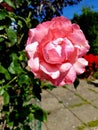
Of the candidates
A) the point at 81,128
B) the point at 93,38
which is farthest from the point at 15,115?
the point at 93,38

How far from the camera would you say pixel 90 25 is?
467 inches

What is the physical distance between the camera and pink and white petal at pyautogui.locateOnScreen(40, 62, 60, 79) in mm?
777

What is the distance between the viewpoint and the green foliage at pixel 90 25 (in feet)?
38.3

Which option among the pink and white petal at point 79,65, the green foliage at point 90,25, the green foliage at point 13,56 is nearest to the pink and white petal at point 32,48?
the pink and white petal at point 79,65

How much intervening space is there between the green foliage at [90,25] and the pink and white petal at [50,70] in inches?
431

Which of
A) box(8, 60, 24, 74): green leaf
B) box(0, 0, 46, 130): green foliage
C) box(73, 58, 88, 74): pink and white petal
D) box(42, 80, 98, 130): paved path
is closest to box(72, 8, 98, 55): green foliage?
box(42, 80, 98, 130): paved path

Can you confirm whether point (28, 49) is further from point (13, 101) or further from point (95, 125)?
point (95, 125)

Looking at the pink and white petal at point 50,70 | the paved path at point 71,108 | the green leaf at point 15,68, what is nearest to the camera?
the pink and white petal at point 50,70

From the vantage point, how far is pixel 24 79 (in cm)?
110

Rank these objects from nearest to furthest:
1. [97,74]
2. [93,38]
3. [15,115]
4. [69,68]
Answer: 1. [69,68]
2. [15,115]
3. [97,74]
4. [93,38]

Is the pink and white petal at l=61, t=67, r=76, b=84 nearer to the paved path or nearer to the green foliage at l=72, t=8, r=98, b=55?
the paved path

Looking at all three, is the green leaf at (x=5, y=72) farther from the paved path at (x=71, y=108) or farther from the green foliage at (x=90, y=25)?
the green foliage at (x=90, y=25)

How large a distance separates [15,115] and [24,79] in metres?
0.40

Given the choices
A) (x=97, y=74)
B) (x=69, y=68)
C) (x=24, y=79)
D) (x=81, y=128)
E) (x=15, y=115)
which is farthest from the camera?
(x=97, y=74)
